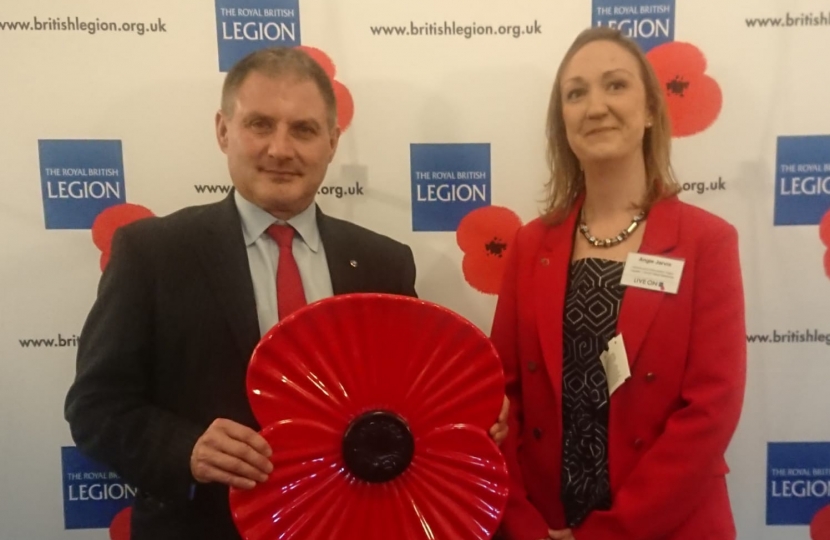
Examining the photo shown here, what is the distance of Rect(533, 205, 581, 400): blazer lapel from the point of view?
1.24 meters

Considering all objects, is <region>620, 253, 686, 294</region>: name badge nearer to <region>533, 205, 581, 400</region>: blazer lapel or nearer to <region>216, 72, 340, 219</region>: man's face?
<region>533, 205, 581, 400</region>: blazer lapel

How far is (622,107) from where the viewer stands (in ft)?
4.01

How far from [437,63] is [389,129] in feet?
0.69

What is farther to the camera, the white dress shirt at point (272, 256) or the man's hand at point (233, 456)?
the white dress shirt at point (272, 256)

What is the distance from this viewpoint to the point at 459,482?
1052 millimetres

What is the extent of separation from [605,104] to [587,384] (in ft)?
1.81

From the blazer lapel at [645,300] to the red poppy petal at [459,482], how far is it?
35 centimetres

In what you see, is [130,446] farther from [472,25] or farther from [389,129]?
[472,25]

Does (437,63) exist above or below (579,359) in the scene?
above

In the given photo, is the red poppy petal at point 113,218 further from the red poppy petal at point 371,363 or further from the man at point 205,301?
the red poppy petal at point 371,363

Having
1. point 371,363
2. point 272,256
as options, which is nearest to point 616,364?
point 371,363

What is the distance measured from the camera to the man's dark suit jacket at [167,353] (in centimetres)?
111

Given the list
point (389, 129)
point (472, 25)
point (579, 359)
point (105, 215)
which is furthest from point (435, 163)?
point (105, 215)

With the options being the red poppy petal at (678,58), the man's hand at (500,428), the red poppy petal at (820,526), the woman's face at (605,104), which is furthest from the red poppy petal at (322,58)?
the red poppy petal at (820,526)
